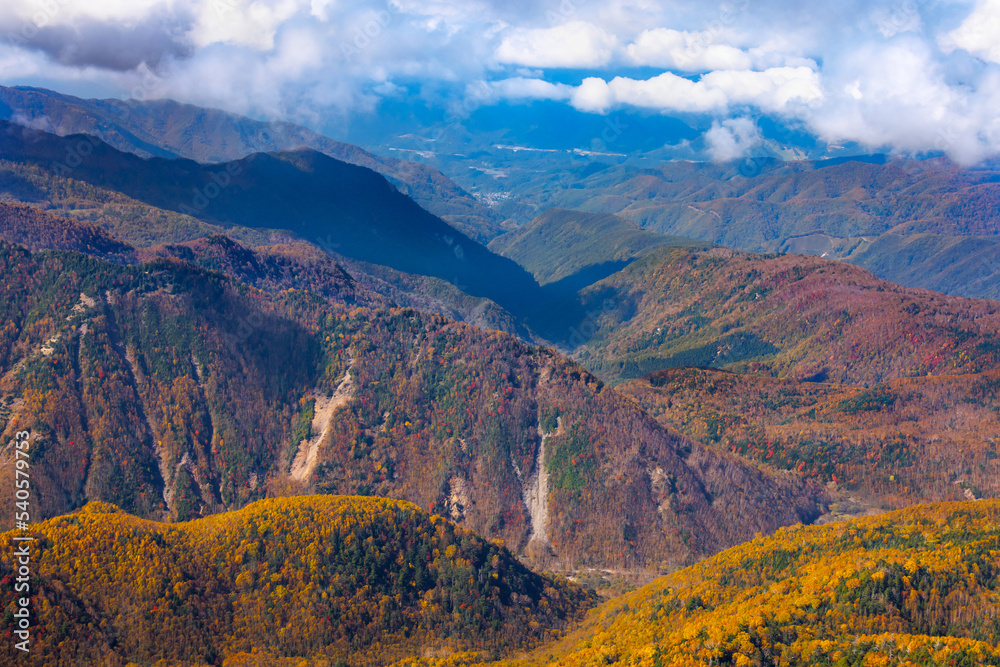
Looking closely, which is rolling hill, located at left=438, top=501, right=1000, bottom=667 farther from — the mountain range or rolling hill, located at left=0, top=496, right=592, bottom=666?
rolling hill, located at left=0, top=496, right=592, bottom=666

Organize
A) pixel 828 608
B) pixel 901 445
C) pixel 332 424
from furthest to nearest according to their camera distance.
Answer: pixel 901 445
pixel 332 424
pixel 828 608

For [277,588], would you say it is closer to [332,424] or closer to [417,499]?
[417,499]

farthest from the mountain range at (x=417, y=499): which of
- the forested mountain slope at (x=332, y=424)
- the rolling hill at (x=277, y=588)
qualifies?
the forested mountain slope at (x=332, y=424)

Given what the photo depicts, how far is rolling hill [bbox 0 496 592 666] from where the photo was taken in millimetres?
74875

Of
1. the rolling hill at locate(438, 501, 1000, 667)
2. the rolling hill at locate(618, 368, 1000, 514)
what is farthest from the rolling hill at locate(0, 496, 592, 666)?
the rolling hill at locate(618, 368, 1000, 514)

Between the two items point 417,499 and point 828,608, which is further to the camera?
point 417,499

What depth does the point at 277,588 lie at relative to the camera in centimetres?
8850

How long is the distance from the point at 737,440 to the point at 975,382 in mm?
68942

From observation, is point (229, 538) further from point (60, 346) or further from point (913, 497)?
point (913, 497)

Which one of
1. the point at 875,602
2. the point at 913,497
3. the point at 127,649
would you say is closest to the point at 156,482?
the point at 127,649

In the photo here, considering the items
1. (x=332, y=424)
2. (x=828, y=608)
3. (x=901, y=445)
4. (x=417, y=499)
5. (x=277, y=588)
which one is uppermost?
(x=332, y=424)

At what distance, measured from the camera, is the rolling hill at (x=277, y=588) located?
74.9 m

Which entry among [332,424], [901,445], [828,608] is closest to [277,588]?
[828,608]

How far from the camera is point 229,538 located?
3605 inches
